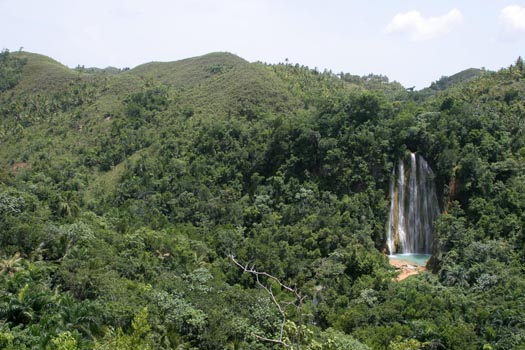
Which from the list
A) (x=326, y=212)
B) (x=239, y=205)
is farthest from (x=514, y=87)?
(x=239, y=205)

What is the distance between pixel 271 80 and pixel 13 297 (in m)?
48.3

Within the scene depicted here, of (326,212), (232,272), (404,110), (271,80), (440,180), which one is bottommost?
(232,272)

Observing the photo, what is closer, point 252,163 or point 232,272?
point 232,272

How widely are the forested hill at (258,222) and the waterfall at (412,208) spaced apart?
0.78 metres

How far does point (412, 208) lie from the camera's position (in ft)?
124

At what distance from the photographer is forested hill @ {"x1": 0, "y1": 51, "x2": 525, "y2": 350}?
20578mm

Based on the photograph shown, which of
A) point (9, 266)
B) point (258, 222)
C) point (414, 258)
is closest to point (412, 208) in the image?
point (414, 258)

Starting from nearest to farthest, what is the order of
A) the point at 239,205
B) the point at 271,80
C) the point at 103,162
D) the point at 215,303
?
the point at 215,303, the point at 239,205, the point at 103,162, the point at 271,80

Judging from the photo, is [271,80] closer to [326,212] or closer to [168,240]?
[326,212]

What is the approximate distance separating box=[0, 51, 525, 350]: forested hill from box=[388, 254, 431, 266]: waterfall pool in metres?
1.79

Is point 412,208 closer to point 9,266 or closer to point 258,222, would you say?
point 258,222

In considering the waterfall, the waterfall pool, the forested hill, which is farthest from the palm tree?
the waterfall

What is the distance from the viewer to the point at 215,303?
22859 mm

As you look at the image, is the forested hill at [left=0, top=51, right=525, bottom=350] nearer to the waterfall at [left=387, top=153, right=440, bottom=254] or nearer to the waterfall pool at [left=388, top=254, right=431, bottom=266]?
the waterfall at [left=387, top=153, right=440, bottom=254]
